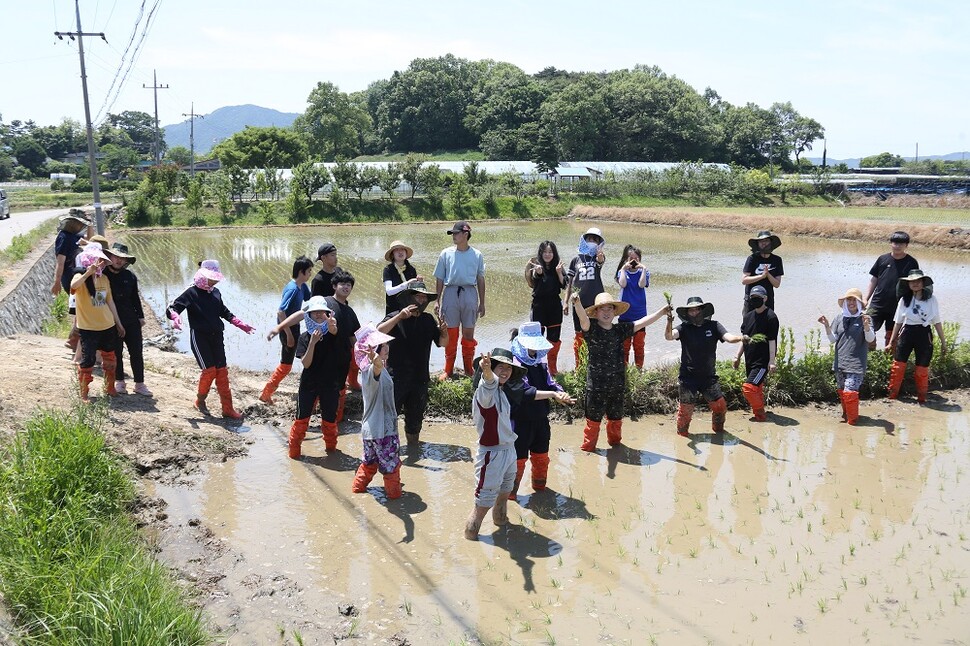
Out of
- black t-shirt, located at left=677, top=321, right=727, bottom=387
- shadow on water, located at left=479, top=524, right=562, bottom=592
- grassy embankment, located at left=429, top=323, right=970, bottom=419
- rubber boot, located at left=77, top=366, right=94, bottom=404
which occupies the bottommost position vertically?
shadow on water, located at left=479, top=524, right=562, bottom=592

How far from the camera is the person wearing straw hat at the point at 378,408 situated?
598 cm

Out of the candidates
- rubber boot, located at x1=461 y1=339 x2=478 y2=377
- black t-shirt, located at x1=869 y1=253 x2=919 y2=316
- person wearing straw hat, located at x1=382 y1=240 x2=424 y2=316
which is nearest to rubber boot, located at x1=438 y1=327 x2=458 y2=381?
rubber boot, located at x1=461 y1=339 x2=478 y2=377

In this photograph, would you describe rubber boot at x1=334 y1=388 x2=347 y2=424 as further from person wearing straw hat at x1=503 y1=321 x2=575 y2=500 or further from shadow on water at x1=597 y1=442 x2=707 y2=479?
shadow on water at x1=597 y1=442 x2=707 y2=479

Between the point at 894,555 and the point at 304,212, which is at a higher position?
the point at 304,212

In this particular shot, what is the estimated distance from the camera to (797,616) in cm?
457

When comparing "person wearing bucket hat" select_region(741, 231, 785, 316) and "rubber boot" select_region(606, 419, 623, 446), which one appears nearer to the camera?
"rubber boot" select_region(606, 419, 623, 446)

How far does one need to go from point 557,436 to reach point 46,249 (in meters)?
17.9

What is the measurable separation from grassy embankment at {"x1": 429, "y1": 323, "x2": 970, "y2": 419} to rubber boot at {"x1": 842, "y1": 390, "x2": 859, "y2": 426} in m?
0.77

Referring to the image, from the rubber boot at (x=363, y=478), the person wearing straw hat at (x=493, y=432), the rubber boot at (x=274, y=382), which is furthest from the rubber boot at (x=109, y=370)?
the person wearing straw hat at (x=493, y=432)

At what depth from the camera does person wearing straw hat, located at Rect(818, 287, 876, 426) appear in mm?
8297

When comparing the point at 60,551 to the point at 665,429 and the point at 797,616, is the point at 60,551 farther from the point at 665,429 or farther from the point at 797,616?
the point at 665,429

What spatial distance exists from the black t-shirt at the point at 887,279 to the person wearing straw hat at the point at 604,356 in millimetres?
4336

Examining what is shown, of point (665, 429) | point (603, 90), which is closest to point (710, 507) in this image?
point (665, 429)

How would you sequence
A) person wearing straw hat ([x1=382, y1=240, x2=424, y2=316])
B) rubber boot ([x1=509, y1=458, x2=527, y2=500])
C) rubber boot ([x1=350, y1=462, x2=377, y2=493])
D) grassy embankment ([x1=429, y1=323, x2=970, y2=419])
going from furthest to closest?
grassy embankment ([x1=429, y1=323, x2=970, y2=419])
person wearing straw hat ([x1=382, y1=240, x2=424, y2=316])
rubber boot ([x1=350, y1=462, x2=377, y2=493])
rubber boot ([x1=509, y1=458, x2=527, y2=500])
